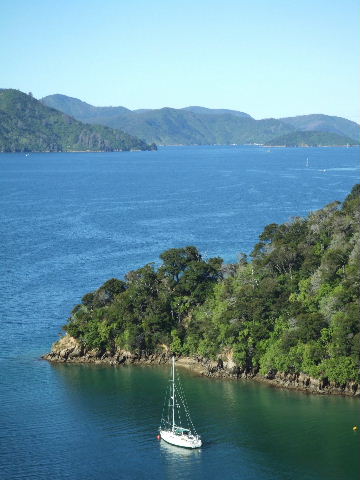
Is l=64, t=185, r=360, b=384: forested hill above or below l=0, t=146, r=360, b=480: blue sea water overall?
above

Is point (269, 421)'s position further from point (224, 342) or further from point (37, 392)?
point (37, 392)

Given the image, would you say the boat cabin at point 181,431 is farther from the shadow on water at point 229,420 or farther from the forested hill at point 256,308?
the forested hill at point 256,308

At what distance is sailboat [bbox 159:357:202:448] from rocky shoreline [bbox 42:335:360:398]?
3.66m

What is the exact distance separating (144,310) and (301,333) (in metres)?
13.9

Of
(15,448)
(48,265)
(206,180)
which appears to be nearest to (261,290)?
(15,448)

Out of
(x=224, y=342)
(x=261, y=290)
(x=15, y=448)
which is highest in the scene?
(x=261, y=290)

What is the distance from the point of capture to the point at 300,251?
207ft

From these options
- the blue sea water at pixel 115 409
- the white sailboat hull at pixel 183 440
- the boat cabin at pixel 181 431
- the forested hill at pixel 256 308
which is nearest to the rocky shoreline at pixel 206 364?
the forested hill at pixel 256 308

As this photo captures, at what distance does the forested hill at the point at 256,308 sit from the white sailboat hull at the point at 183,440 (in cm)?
1170

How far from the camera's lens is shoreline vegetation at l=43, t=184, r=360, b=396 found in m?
51.3

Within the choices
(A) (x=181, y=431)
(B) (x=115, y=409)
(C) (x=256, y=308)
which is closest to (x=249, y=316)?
(C) (x=256, y=308)

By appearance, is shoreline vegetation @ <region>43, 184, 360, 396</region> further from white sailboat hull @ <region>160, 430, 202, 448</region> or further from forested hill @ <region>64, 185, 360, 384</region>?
white sailboat hull @ <region>160, 430, 202, 448</region>

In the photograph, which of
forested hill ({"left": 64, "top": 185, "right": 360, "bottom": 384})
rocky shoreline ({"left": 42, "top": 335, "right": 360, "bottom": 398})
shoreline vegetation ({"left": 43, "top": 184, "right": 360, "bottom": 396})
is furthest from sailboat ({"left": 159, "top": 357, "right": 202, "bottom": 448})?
forested hill ({"left": 64, "top": 185, "right": 360, "bottom": 384})

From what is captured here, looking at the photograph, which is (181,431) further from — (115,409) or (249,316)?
(249,316)
